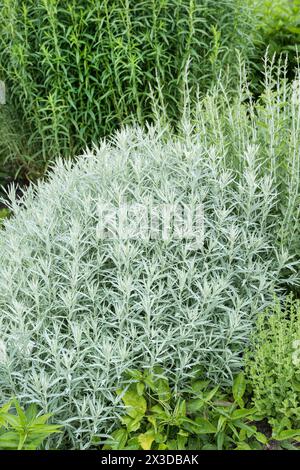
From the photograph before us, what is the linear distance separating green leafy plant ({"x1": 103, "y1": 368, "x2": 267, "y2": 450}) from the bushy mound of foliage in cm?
234

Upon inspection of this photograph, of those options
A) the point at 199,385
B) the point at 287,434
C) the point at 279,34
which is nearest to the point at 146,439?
the point at 199,385

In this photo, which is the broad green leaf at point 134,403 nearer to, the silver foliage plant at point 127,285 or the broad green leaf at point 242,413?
the silver foliage plant at point 127,285

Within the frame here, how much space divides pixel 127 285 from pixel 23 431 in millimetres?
715

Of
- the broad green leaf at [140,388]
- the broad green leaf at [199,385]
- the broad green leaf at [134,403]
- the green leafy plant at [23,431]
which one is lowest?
the broad green leaf at [199,385]

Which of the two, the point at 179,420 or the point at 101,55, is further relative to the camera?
the point at 101,55

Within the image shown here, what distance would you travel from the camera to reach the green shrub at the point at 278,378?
9.29 ft

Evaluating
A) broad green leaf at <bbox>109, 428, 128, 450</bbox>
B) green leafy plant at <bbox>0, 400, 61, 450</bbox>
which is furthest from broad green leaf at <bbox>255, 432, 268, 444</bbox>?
green leafy plant at <bbox>0, 400, 61, 450</bbox>

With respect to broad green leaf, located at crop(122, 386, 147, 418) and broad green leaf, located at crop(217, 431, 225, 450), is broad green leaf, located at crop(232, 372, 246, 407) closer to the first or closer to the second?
broad green leaf, located at crop(217, 431, 225, 450)

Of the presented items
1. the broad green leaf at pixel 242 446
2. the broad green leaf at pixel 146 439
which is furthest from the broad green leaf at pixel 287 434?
the broad green leaf at pixel 146 439

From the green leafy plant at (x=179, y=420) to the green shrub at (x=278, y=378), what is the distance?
0.26ft

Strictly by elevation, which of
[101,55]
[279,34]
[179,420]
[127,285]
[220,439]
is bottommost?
[279,34]

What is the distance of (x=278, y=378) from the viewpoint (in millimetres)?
2887

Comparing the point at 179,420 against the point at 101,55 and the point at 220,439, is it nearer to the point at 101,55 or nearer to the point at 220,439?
the point at 220,439
